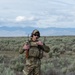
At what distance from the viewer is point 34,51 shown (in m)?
9.42

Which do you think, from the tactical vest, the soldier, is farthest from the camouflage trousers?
the tactical vest

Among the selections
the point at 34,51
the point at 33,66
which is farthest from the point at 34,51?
the point at 33,66

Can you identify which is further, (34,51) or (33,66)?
(33,66)

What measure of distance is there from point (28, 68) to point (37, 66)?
0.87 ft

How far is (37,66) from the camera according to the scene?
9570mm

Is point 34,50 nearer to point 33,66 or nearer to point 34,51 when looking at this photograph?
point 34,51

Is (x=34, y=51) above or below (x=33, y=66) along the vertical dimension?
above

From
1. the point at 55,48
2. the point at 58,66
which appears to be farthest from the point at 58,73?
the point at 55,48

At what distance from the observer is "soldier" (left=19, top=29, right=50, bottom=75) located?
30.9ft

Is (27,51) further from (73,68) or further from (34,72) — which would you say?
(73,68)

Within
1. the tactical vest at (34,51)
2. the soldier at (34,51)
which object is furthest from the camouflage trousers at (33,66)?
the tactical vest at (34,51)

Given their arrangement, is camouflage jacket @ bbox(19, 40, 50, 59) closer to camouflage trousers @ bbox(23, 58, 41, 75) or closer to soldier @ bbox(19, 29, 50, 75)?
soldier @ bbox(19, 29, 50, 75)

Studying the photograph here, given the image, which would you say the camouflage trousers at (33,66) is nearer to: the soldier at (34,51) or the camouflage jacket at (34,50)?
the soldier at (34,51)

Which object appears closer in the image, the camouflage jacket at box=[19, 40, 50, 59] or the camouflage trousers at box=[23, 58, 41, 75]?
the camouflage jacket at box=[19, 40, 50, 59]
